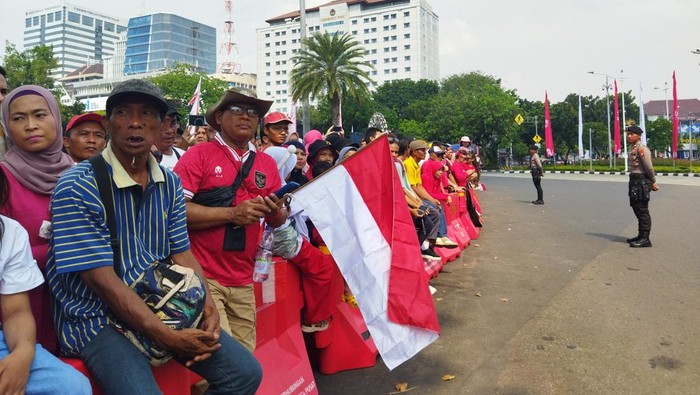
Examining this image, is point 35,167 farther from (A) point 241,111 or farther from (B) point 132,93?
(A) point 241,111

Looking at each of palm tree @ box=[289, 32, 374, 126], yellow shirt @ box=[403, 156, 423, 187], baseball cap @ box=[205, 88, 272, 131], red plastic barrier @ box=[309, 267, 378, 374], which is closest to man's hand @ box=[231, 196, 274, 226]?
baseball cap @ box=[205, 88, 272, 131]

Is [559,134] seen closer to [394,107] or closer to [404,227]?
[394,107]

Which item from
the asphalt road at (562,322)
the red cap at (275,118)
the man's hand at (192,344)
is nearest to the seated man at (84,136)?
the man's hand at (192,344)

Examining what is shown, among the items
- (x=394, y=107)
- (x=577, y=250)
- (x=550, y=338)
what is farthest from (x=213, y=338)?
(x=394, y=107)

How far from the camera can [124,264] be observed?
85.7 inches

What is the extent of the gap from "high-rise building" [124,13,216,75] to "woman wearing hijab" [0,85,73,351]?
171848mm

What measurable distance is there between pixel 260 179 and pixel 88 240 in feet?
4.19

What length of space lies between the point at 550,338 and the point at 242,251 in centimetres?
319

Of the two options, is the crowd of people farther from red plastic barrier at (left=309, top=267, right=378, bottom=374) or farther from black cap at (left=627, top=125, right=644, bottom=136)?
black cap at (left=627, top=125, right=644, bottom=136)

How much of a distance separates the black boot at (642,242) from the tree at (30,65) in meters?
40.5

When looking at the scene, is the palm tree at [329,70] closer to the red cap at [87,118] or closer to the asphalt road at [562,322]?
the asphalt road at [562,322]

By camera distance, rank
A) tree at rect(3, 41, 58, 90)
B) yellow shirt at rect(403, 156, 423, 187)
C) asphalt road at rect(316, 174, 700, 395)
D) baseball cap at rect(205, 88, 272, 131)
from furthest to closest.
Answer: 1. tree at rect(3, 41, 58, 90)
2. yellow shirt at rect(403, 156, 423, 187)
3. asphalt road at rect(316, 174, 700, 395)
4. baseball cap at rect(205, 88, 272, 131)

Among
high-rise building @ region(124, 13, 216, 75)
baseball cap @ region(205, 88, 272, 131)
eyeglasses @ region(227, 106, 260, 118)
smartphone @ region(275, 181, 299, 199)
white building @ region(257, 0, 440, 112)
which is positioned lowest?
smartphone @ region(275, 181, 299, 199)

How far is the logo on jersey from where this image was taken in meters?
3.18
